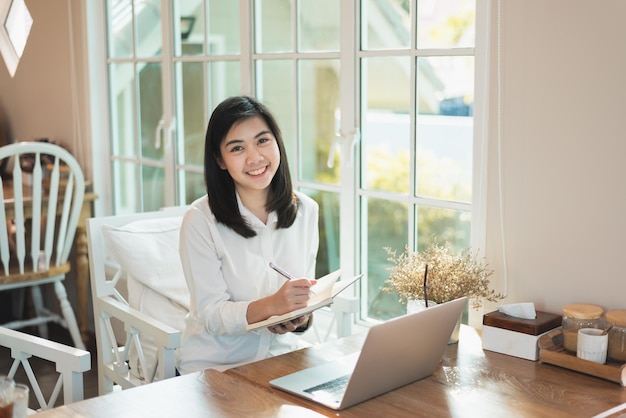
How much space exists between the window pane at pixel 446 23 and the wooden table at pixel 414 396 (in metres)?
0.90

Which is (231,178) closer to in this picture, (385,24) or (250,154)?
(250,154)

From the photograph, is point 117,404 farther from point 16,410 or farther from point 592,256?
point 592,256

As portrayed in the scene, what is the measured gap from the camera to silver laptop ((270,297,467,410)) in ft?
5.26

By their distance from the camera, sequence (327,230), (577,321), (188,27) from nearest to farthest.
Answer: (577,321) < (327,230) < (188,27)

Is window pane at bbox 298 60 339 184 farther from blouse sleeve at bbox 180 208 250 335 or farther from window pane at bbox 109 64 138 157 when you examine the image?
window pane at bbox 109 64 138 157

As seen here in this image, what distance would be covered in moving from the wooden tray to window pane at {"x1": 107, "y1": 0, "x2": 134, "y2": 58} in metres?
2.51

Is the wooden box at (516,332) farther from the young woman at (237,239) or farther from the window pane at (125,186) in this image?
the window pane at (125,186)

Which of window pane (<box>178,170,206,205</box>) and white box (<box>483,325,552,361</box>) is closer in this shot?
white box (<box>483,325,552,361</box>)

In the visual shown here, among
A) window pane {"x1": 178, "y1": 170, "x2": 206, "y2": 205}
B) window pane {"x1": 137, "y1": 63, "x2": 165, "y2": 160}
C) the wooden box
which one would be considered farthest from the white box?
window pane {"x1": 137, "y1": 63, "x2": 165, "y2": 160}

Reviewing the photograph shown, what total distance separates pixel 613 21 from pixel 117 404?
51.5 inches

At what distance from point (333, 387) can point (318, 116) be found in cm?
127

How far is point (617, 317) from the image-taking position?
1.84m

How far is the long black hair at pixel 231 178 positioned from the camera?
7.29ft

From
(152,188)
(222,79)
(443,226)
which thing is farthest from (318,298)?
(152,188)
